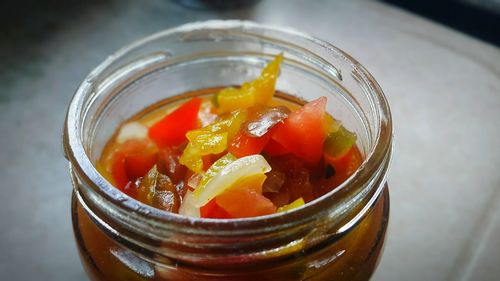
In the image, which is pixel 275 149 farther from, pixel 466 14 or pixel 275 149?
pixel 466 14

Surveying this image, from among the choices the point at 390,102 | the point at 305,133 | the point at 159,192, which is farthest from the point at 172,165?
the point at 390,102


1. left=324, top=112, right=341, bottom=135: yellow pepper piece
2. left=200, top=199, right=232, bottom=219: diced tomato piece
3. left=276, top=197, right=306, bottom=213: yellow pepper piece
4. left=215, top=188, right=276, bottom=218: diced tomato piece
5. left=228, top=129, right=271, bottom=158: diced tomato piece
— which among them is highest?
left=324, top=112, right=341, bottom=135: yellow pepper piece

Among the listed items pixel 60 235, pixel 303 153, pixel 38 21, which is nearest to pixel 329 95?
pixel 303 153

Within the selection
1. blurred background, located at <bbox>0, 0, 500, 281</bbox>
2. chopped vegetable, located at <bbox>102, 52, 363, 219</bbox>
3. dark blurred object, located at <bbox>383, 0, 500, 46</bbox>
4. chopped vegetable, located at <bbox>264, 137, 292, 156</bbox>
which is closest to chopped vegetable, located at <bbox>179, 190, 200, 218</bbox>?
chopped vegetable, located at <bbox>102, 52, 363, 219</bbox>

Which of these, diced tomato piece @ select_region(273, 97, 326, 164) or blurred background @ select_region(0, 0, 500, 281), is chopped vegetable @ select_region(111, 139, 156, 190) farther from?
blurred background @ select_region(0, 0, 500, 281)

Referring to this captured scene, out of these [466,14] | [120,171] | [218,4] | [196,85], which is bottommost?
[120,171]
